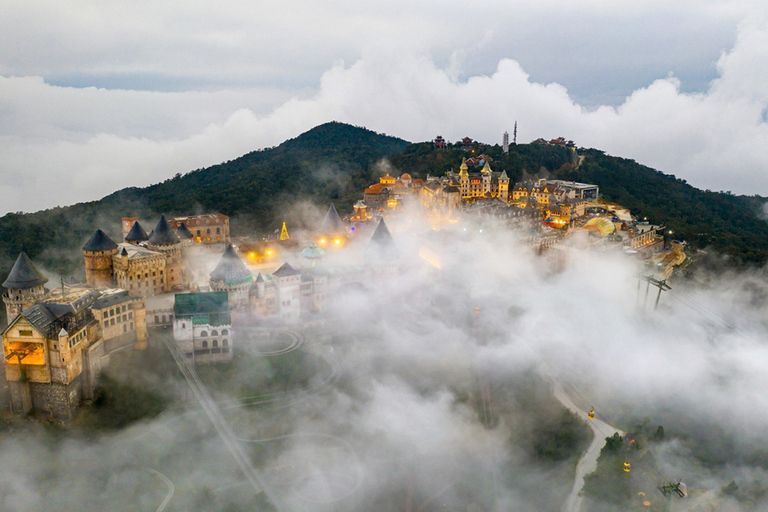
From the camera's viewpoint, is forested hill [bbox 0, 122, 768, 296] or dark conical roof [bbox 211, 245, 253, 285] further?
forested hill [bbox 0, 122, 768, 296]

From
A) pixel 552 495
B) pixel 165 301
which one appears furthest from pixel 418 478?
pixel 165 301

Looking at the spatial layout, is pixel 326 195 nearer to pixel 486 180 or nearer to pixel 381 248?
pixel 486 180

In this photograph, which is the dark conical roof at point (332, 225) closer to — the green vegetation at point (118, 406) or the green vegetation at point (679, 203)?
the green vegetation at point (118, 406)

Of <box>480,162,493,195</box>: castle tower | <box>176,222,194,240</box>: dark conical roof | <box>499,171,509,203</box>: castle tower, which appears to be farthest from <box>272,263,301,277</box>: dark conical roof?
<box>499,171,509,203</box>: castle tower

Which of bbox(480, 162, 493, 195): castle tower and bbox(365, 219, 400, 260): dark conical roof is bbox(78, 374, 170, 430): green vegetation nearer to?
bbox(365, 219, 400, 260): dark conical roof

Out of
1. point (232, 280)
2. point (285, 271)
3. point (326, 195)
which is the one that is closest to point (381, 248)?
point (285, 271)
